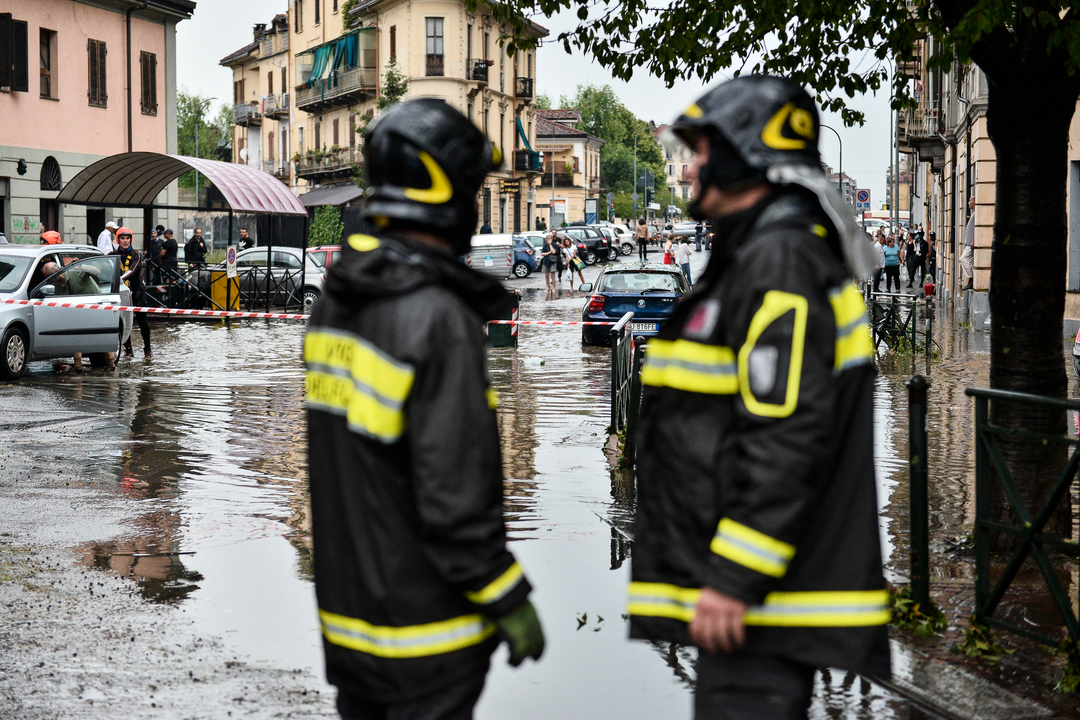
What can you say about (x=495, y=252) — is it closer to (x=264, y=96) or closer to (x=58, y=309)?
(x=58, y=309)

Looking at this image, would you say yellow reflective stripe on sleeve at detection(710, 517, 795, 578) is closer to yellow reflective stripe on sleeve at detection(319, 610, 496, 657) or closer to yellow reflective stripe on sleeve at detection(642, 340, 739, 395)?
yellow reflective stripe on sleeve at detection(642, 340, 739, 395)

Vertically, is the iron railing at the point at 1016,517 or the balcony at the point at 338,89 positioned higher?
the balcony at the point at 338,89

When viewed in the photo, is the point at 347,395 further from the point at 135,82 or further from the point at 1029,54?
the point at 135,82

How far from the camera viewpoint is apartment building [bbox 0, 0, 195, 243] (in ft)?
99.7

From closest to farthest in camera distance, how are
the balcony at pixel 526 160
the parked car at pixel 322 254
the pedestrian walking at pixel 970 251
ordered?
the pedestrian walking at pixel 970 251
the parked car at pixel 322 254
the balcony at pixel 526 160

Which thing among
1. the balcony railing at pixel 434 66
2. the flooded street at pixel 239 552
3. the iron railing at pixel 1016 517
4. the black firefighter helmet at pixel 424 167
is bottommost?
the flooded street at pixel 239 552

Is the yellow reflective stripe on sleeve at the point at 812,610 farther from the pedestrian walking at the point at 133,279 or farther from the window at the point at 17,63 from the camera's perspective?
the window at the point at 17,63

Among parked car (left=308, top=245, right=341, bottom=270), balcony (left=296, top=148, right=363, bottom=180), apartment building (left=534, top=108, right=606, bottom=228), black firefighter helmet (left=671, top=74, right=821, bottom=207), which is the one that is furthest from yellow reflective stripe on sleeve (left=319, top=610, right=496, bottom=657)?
apartment building (left=534, top=108, right=606, bottom=228)

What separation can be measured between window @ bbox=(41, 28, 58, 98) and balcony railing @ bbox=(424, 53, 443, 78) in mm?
32384

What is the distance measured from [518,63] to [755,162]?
7064 cm

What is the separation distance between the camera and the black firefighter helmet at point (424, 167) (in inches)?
108

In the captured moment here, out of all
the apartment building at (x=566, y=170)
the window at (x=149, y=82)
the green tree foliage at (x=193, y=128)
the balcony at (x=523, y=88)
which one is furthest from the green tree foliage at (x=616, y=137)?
the window at (x=149, y=82)

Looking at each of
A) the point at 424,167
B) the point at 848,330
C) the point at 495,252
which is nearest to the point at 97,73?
the point at 495,252

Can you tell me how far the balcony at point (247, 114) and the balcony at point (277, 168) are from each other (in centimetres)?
266
